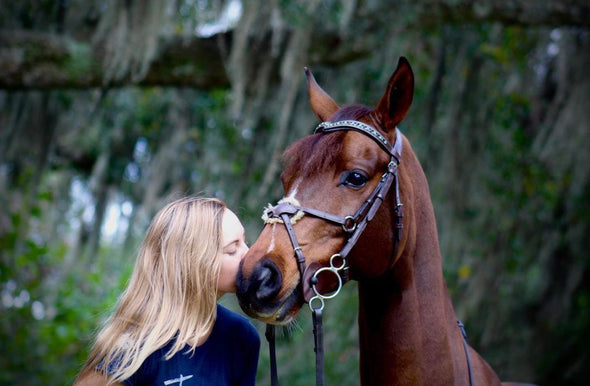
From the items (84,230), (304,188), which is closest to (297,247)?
(304,188)

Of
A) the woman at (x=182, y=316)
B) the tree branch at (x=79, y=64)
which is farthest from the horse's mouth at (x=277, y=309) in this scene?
the tree branch at (x=79, y=64)

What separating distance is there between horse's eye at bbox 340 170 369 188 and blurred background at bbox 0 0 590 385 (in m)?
2.86

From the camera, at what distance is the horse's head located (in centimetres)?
185

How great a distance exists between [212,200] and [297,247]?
380mm

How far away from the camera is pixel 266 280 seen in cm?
181

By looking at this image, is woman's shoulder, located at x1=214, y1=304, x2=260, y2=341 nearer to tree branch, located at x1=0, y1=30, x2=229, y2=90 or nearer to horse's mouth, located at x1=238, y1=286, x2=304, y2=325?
horse's mouth, located at x1=238, y1=286, x2=304, y2=325

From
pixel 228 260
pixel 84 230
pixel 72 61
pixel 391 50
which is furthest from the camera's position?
pixel 84 230

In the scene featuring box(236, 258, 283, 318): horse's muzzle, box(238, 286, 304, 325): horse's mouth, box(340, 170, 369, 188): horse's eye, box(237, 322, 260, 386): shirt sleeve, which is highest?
box(340, 170, 369, 188): horse's eye

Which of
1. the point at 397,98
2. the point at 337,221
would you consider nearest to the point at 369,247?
the point at 337,221

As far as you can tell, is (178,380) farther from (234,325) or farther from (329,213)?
(329,213)

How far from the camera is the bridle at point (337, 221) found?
1902 mm

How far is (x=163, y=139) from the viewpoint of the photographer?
7.27 m

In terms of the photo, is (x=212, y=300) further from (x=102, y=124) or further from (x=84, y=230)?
(x=84, y=230)

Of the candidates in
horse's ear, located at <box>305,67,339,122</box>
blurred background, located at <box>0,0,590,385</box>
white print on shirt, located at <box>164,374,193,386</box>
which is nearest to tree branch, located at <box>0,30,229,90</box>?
blurred background, located at <box>0,0,590,385</box>
